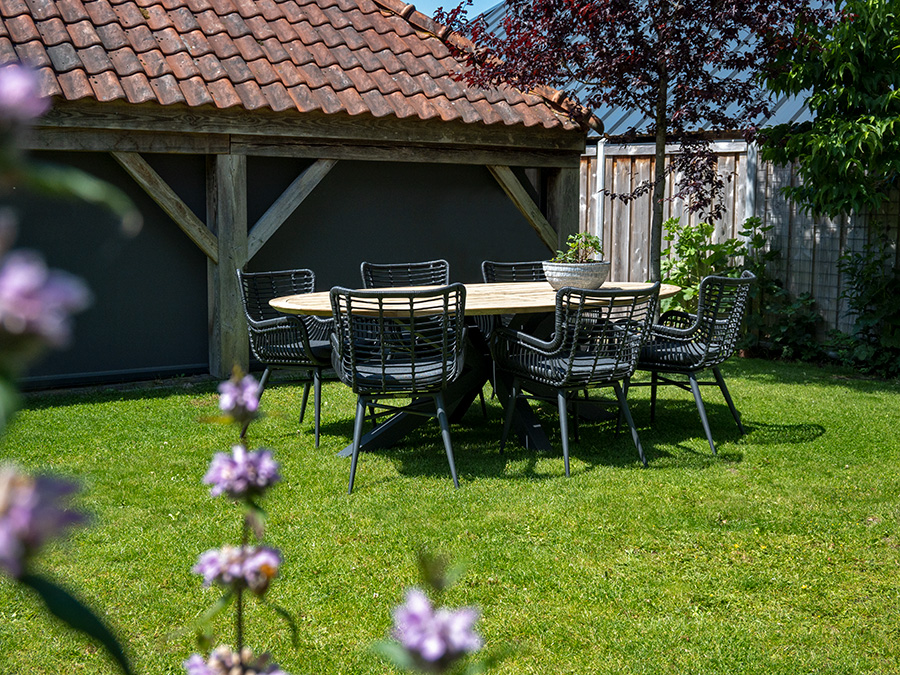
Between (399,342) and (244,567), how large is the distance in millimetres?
3566

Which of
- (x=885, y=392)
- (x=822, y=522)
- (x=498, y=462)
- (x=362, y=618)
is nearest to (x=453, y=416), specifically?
(x=498, y=462)

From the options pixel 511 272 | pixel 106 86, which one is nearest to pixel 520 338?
pixel 511 272

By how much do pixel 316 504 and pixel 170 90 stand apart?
352cm

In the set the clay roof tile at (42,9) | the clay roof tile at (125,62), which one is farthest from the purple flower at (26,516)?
the clay roof tile at (42,9)

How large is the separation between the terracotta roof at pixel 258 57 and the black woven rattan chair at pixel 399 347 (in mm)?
2689


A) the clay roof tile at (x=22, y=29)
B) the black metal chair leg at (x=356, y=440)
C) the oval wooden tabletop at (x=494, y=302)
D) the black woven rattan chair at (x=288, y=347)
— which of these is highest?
the clay roof tile at (x=22, y=29)

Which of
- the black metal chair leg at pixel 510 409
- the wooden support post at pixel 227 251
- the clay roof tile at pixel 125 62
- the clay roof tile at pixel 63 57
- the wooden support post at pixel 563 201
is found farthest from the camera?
the wooden support post at pixel 563 201

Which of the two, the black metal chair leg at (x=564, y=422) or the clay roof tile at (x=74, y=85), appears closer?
the black metal chair leg at (x=564, y=422)

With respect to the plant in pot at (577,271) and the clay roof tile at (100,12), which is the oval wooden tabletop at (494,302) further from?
the clay roof tile at (100,12)

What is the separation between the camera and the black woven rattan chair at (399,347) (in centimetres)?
425

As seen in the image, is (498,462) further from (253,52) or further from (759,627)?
(253,52)

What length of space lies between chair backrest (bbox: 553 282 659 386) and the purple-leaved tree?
10.1 ft

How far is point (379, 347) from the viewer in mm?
4562

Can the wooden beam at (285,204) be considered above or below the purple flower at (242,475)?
above
